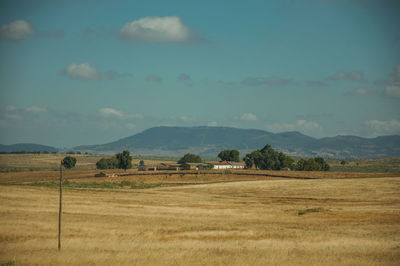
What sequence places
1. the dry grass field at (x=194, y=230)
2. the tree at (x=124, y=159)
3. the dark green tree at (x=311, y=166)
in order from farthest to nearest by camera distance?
the dark green tree at (x=311, y=166)
the tree at (x=124, y=159)
the dry grass field at (x=194, y=230)

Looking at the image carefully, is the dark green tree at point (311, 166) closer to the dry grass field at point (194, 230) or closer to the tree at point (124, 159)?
the tree at point (124, 159)

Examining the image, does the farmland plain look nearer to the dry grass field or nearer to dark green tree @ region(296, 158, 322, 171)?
the dry grass field

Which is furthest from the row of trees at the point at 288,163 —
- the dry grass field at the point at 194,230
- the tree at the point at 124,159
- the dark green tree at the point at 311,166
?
the dry grass field at the point at 194,230

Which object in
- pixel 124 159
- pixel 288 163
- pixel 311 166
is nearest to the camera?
pixel 124 159

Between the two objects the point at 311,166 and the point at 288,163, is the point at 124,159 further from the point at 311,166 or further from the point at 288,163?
the point at 311,166

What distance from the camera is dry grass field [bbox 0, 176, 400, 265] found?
29.8 meters

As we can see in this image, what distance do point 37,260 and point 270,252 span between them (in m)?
15.1

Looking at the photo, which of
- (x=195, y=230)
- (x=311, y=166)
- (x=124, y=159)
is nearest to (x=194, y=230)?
(x=195, y=230)

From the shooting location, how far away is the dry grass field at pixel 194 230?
29812 millimetres

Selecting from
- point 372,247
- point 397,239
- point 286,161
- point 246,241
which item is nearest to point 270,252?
point 246,241

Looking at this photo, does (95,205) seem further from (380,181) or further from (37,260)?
(380,181)

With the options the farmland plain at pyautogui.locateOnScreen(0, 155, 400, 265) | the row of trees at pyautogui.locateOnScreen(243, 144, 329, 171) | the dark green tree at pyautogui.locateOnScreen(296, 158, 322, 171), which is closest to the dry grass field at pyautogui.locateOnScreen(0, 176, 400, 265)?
the farmland plain at pyautogui.locateOnScreen(0, 155, 400, 265)

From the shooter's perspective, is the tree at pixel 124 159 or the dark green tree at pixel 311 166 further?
the dark green tree at pixel 311 166

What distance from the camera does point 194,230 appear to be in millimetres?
41500
